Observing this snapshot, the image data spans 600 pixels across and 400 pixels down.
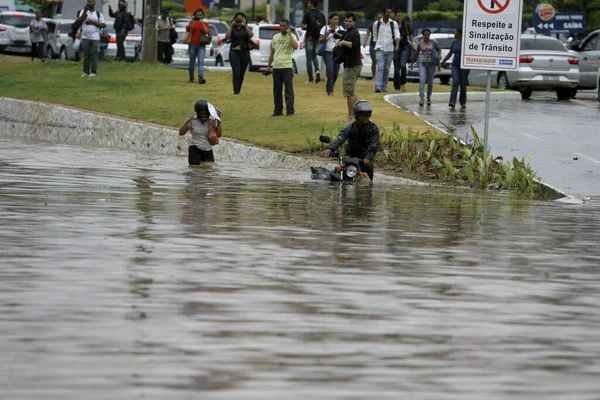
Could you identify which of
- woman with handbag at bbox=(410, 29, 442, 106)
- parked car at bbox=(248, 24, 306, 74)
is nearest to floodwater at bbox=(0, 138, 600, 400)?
woman with handbag at bbox=(410, 29, 442, 106)

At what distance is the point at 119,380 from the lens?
563 centimetres

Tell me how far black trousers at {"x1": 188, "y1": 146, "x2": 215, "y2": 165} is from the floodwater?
4885 mm

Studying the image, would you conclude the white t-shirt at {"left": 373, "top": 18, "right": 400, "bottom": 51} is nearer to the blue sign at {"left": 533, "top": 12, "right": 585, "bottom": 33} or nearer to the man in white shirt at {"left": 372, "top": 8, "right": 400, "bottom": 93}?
the man in white shirt at {"left": 372, "top": 8, "right": 400, "bottom": 93}

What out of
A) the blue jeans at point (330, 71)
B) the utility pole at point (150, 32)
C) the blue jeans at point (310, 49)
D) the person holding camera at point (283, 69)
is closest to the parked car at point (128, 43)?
the utility pole at point (150, 32)

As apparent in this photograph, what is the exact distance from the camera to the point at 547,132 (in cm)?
2388

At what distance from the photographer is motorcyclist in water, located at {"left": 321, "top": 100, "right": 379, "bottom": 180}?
1614 centimetres

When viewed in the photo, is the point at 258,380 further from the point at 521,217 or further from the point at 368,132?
the point at 368,132

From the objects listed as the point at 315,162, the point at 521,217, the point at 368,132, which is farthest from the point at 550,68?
the point at 521,217

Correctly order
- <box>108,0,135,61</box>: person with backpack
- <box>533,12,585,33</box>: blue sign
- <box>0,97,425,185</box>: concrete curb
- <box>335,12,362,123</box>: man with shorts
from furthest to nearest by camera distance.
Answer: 1. <box>533,12,585,33</box>: blue sign
2. <box>108,0,135,61</box>: person with backpack
3. <box>335,12,362,123</box>: man with shorts
4. <box>0,97,425,185</box>: concrete curb

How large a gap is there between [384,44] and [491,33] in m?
13.0

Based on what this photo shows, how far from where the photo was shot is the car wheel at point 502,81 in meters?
35.2

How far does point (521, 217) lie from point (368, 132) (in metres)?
3.37

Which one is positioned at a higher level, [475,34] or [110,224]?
[475,34]

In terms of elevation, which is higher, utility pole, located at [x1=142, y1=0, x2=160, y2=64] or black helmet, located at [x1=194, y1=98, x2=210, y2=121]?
utility pole, located at [x1=142, y1=0, x2=160, y2=64]
